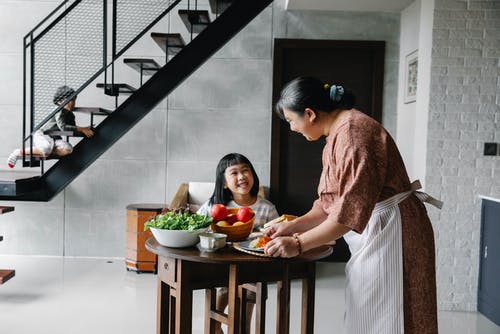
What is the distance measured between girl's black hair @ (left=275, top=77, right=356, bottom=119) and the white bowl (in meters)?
0.62

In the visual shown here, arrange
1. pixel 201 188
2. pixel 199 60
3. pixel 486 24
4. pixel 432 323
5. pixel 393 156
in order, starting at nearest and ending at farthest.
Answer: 1. pixel 393 156
2. pixel 432 323
3. pixel 486 24
4. pixel 199 60
5. pixel 201 188

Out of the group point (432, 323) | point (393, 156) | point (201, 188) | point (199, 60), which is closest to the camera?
point (393, 156)

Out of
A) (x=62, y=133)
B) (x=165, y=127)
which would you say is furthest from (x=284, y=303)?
(x=165, y=127)

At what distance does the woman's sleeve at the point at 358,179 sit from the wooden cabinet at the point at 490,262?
96.2 inches

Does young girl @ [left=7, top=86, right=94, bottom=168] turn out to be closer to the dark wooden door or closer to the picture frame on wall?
the dark wooden door

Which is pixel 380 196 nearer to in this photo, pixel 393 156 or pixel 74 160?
pixel 393 156

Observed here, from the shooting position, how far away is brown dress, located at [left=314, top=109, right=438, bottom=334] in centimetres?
202

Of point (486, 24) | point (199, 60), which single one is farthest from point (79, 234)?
point (486, 24)

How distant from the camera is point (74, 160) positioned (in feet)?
16.1

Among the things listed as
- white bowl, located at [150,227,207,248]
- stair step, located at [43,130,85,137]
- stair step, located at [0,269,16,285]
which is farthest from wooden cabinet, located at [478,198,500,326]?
stair step, located at [0,269,16,285]

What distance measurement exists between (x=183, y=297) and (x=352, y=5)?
4003 millimetres

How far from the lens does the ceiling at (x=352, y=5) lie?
536 cm

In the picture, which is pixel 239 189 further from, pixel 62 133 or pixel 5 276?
pixel 5 276

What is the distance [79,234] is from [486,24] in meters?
4.27
